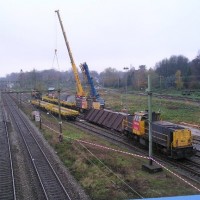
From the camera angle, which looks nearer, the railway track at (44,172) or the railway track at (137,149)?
the railway track at (44,172)

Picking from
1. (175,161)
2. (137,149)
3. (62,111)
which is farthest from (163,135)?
(62,111)

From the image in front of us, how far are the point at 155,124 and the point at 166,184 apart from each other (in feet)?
26.2

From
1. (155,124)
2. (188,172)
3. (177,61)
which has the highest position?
(177,61)

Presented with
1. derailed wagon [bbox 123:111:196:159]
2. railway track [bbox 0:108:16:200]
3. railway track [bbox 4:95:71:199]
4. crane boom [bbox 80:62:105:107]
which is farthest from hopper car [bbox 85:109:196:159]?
crane boom [bbox 80:62:105:107]

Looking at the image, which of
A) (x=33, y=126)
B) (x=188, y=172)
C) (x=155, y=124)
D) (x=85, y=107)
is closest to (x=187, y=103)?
(x=85, y=107)

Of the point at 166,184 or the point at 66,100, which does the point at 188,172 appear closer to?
the point at 166,184

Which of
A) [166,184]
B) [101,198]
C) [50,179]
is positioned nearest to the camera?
[101,198]

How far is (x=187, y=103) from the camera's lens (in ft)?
192

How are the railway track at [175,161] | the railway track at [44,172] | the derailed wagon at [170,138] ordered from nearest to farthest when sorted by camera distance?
the railway track at [44,172] < the railway track at [175,161] < the derailed wagon at [170,138]

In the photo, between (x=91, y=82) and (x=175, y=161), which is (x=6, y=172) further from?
(x=91, y=82)

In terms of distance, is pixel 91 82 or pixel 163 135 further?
pixel 91 82

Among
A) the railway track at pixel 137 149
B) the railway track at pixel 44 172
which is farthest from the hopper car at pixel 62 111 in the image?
the railway track at pixel 44 172

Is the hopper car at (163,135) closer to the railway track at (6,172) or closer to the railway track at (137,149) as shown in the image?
the railway track at (137,149)

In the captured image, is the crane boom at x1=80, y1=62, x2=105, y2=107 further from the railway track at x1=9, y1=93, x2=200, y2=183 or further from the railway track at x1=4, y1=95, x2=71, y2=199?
the railway track at x1=4, y1=95, x2=71, y2=199
